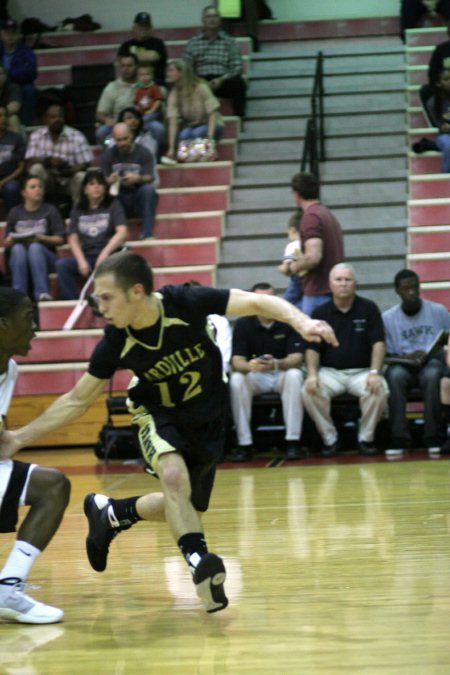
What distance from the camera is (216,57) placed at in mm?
12367

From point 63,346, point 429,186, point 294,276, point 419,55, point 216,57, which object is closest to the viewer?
point 294,276

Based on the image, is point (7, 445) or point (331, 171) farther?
point (331, 171)

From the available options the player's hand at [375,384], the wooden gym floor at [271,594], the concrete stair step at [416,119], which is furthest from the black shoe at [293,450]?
the concrete stair step at [416,119]

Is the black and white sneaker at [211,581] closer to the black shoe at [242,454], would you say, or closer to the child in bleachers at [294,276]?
the black shoe at [242,454]

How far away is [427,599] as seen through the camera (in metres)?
3.81

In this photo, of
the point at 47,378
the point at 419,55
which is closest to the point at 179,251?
the point at 47,378

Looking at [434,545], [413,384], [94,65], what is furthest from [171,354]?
[94,65]

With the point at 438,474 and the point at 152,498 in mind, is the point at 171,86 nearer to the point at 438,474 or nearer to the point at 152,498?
the point at 438,474

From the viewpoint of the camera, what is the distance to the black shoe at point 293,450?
855cm

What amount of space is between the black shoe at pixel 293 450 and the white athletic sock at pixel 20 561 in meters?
4.75

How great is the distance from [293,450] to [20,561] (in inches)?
190

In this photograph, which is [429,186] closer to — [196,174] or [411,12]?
[196,174]

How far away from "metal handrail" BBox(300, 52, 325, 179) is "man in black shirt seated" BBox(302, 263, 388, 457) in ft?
7.42

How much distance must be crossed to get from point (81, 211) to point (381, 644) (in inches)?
303
